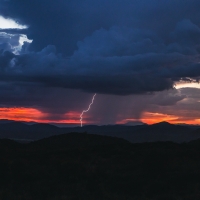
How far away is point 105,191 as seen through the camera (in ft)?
76.9

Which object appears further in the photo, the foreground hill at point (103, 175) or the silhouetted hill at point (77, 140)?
the silhouetted hill at point (77, 140)

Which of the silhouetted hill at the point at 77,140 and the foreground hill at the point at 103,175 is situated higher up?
the silhouetted hill at the point at 77,140

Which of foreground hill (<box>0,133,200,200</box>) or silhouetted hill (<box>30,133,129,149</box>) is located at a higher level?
silhouetted hill (<box>30,133,129,149</box>)

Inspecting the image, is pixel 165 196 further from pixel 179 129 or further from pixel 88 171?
Answer: pixel 179 129

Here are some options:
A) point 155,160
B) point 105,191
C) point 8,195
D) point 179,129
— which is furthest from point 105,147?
point 179,129

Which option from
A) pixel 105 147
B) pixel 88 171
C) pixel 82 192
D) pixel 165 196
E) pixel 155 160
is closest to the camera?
pixel 165 196

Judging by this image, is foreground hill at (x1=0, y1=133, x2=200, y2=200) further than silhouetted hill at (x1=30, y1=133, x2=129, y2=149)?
No

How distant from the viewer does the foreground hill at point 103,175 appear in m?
22.6

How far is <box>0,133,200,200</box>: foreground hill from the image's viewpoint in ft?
74.1

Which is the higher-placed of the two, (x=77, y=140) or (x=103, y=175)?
(x=77, y=140)

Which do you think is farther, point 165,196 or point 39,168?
point 39,168

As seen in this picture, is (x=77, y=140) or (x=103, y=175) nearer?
(x=103, y=175)

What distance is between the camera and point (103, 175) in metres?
27.0

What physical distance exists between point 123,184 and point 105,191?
2047 millimetres
